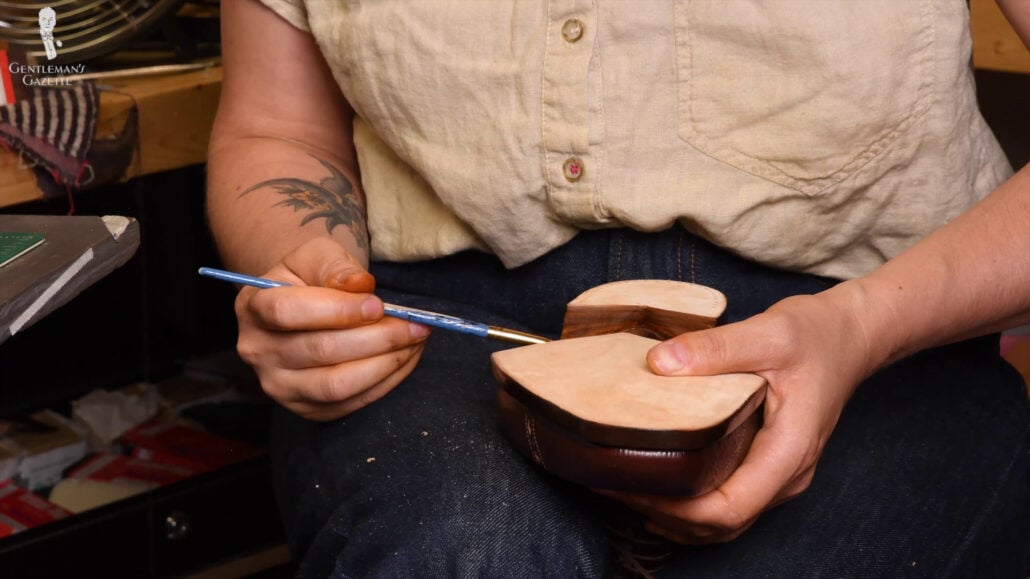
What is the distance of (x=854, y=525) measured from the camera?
0.76m

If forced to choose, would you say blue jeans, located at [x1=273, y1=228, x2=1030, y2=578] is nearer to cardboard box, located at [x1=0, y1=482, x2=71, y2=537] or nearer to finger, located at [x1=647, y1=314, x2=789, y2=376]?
finger, located at [x1=647, y1=314, x2=789, y2=376]

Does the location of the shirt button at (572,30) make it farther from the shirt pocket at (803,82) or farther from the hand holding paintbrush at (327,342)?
the hand holding paintbrush at (327,342)

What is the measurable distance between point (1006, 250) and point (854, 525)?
230 millimetres

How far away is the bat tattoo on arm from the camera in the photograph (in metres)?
0.97

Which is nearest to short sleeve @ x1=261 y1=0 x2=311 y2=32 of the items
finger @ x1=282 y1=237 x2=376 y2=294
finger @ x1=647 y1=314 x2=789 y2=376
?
finger @ x1=282 y1=237 x2=376 y2=294

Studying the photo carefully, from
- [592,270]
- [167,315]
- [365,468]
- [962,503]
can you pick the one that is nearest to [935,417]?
[962,503]

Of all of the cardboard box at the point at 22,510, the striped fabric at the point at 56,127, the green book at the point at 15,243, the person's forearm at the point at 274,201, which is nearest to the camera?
the green book at the point at 15,243

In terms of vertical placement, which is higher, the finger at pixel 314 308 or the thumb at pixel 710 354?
the thumb at pixel 710 354

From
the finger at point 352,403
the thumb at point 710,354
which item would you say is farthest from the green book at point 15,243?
the thumb at point 710,354

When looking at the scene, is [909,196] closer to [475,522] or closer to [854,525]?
[854,525]

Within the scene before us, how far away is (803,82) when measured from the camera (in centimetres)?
82

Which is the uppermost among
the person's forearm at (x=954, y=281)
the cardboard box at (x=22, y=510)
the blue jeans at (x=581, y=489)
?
the person's forearm at (x=954, y=281)

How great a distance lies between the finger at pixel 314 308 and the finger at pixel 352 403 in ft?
0.22

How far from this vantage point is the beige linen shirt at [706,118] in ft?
2.67
